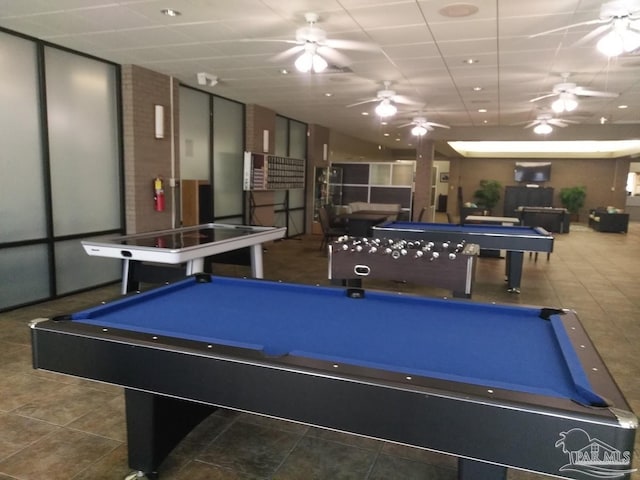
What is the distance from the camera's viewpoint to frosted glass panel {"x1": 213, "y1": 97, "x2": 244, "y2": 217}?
305 inches

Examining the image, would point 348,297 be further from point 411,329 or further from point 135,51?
point 135,51

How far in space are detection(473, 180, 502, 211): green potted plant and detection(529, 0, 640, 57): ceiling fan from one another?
1574 centimetres

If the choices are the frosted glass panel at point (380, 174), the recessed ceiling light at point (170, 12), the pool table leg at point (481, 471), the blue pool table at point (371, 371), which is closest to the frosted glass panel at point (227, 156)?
the recessed ceiling light at point (170, 12)

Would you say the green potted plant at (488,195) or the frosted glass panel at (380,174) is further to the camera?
the green potted plant at (488,195)

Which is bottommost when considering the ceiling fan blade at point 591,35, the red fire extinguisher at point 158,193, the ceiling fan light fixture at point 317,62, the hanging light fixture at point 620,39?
the red fire extinguisher at point 158,193

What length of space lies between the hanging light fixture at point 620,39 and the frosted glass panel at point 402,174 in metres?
8.24

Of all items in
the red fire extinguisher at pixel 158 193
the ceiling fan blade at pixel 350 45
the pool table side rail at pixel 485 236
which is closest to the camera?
the ceiling fan blade at pixel 350 45

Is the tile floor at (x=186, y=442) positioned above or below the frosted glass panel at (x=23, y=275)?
below

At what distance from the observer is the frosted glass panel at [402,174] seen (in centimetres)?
1189

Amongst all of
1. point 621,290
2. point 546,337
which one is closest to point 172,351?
point 546,337

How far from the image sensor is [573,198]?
17797 mm

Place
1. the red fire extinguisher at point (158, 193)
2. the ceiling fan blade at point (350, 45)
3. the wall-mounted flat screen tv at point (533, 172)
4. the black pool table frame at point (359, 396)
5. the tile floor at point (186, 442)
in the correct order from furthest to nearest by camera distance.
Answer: the wall-mounted flat screen tv at point (533, 172) → the red fire extinguisher at point (158, 193) → the ceiling fan blade at point (350, 45) → the tile floor at point (186, 442) → the black pool table frame at point (359, 396)

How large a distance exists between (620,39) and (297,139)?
776cm

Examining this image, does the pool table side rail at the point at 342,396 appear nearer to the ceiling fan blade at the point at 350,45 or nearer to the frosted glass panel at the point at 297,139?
the ceiling fan blade at the point at 350,45
